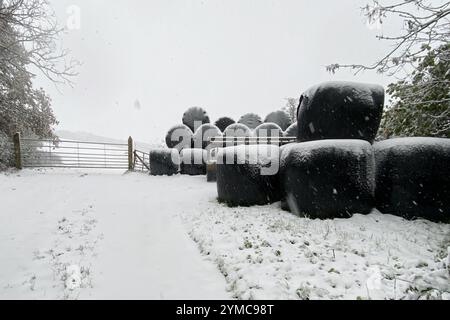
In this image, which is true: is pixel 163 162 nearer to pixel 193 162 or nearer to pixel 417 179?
pixel 193 162

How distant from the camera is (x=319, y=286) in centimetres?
301

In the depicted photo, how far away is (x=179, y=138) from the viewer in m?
16.9

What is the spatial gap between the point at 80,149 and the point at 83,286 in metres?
14.7

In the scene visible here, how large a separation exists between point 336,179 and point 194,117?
15.2 metres

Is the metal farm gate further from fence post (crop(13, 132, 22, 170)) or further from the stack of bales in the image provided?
the stack of bales

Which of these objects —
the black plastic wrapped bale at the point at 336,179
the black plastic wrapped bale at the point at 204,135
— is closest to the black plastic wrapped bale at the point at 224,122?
the black plastic wrapped bale at the point at 204,135

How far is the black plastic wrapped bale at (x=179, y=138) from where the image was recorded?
1684cm

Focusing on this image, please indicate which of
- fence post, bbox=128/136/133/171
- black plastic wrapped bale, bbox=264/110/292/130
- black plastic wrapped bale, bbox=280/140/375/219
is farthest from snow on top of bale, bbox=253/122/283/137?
black plastic wrapped bale, bbox=280/140/375/219

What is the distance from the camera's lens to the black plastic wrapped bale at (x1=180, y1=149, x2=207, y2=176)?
559 inches

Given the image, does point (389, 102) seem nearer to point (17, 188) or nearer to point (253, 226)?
point (253, 226)

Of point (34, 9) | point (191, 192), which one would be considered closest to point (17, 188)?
point (191, 192)

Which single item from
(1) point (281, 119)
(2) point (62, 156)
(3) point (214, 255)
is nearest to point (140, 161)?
(2) point (62, 156)

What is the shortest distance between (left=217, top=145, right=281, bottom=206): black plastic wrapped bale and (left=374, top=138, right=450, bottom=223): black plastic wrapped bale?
265 cm
